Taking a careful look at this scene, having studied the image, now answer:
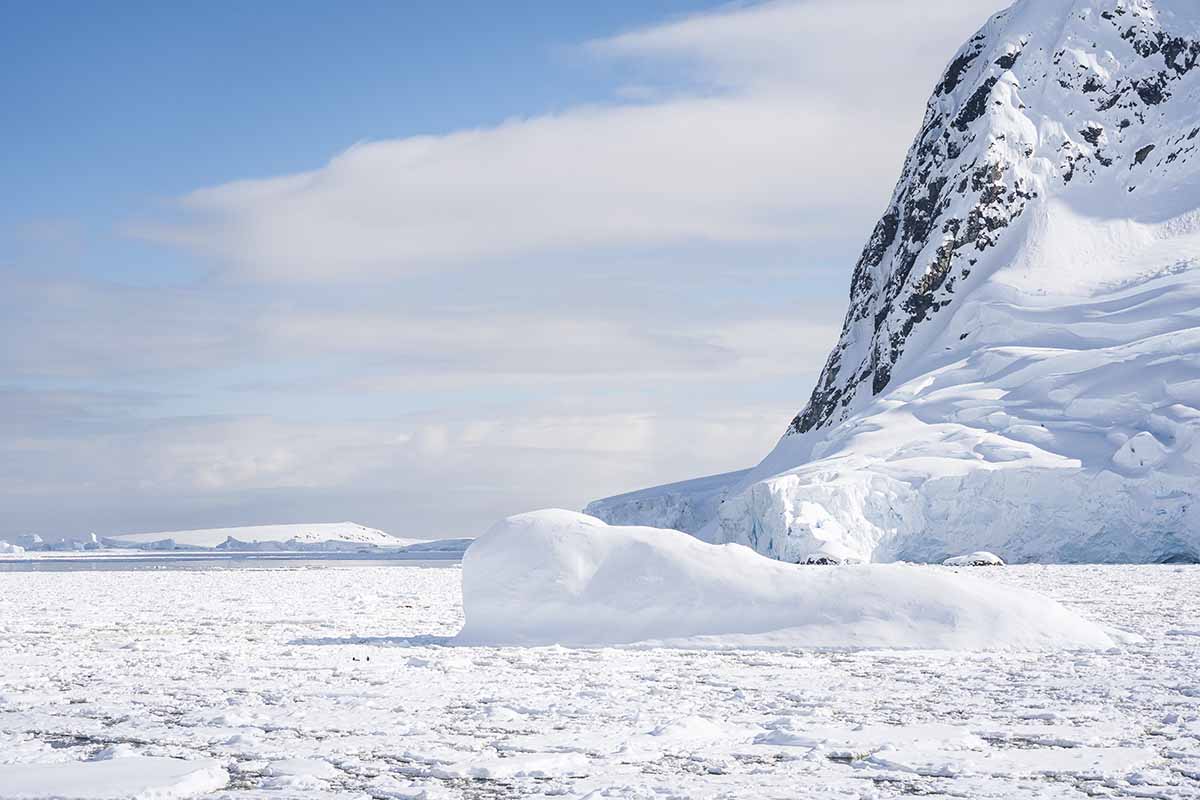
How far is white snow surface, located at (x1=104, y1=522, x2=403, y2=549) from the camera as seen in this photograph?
145 m

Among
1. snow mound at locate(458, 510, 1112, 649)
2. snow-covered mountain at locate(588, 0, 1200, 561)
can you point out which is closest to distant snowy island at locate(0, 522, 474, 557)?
snow-covered mountain at locate(588, 0, 1200, 561)

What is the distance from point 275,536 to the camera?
490ft

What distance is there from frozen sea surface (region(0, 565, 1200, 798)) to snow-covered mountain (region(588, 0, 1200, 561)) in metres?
23.9

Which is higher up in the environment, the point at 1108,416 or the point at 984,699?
the point at 1108,416

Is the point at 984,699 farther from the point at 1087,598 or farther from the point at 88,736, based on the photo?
the point at 1087,598

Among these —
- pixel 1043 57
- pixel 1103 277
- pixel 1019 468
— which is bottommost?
pixel 1019 468

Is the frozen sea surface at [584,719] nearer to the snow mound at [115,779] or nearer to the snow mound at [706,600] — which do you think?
the snow mound at [115,779]

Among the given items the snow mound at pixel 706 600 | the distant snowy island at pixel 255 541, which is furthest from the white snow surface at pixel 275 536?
the snow mound at pixel 706 600

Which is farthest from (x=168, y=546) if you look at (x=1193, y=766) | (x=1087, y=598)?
(x=1193, y=766)

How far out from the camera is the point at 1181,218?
57219 millimetres

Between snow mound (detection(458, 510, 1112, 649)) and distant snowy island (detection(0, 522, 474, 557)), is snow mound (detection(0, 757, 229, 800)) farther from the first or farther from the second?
distant snowy island (detection(0, 522, 474, 557))

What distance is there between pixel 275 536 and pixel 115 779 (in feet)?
488

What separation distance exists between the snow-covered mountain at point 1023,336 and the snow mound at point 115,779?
104 ft

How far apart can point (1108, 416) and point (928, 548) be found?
8537mm
